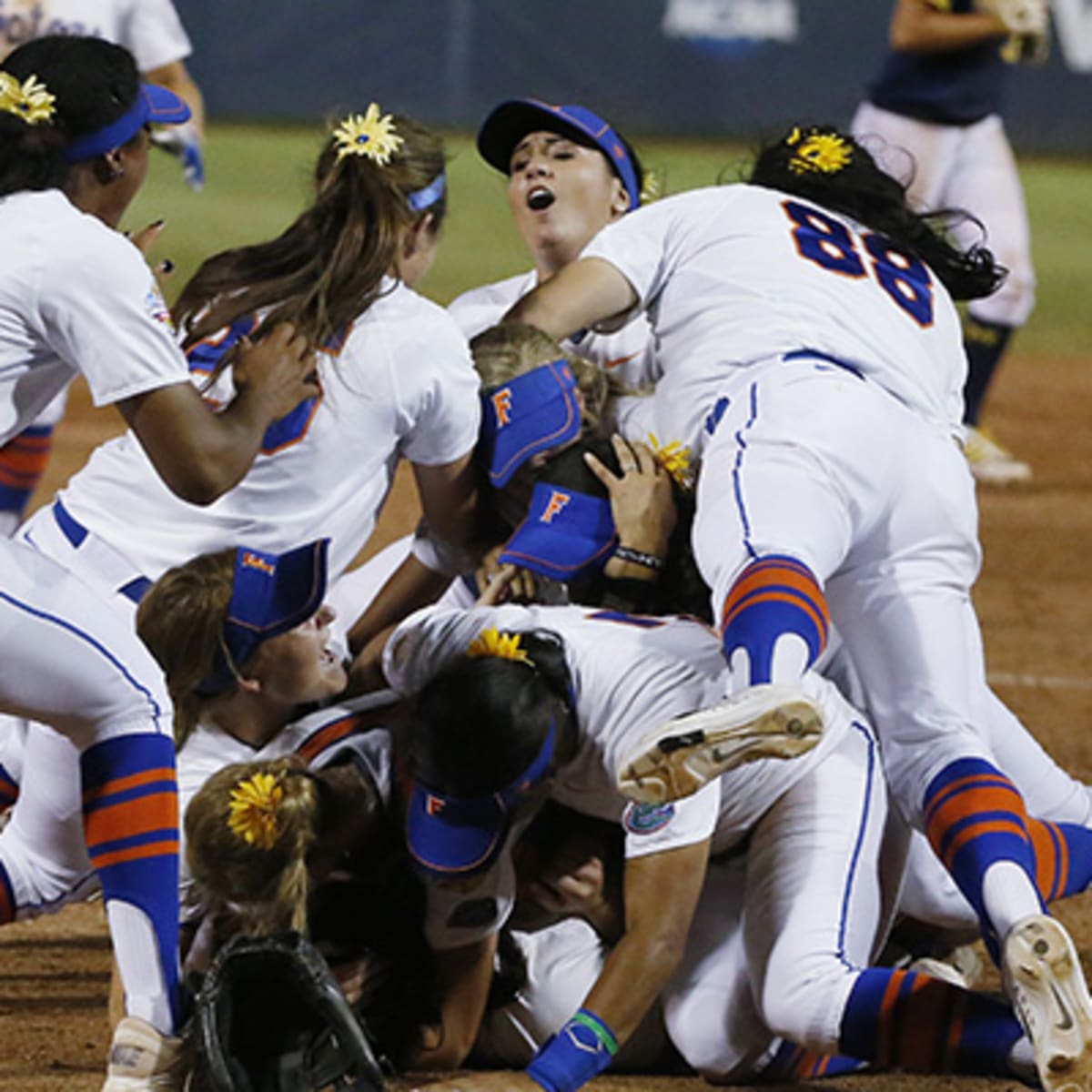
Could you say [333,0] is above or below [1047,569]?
below

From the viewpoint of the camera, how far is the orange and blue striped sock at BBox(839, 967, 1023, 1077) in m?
2.97

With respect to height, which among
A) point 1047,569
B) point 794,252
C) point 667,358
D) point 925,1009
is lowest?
point 1047,569

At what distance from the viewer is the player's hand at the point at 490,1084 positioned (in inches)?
114

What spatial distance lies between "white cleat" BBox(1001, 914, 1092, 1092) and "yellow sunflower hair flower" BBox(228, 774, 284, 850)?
3.52ft

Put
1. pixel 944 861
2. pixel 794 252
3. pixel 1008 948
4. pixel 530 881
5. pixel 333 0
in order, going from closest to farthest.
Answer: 1. pixel 1008 948
2. pixel 944 861
3. pixel 530 881
4. pixel 794 252
5. pixel 333 0

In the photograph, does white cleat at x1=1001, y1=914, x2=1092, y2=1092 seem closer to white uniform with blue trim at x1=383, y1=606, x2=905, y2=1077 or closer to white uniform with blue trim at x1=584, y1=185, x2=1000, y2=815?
white uniform with blue trim at x1=383, y1=606, x2=905, y2=1077

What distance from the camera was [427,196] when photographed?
3799mm

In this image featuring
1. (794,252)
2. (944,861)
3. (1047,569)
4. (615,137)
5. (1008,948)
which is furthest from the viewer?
(1047,569)

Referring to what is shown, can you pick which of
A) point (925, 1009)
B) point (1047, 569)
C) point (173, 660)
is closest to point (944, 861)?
point (925, 1009)

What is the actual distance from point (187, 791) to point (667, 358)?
3.93ft

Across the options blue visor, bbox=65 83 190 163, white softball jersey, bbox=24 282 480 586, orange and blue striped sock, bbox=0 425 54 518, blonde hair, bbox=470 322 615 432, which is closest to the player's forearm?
orange and blue striped sock, bbox=0 425 54 518

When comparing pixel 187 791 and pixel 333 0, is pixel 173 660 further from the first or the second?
pixel 333 0

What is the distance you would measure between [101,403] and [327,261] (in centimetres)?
91

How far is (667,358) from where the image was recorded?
12.7 feet
